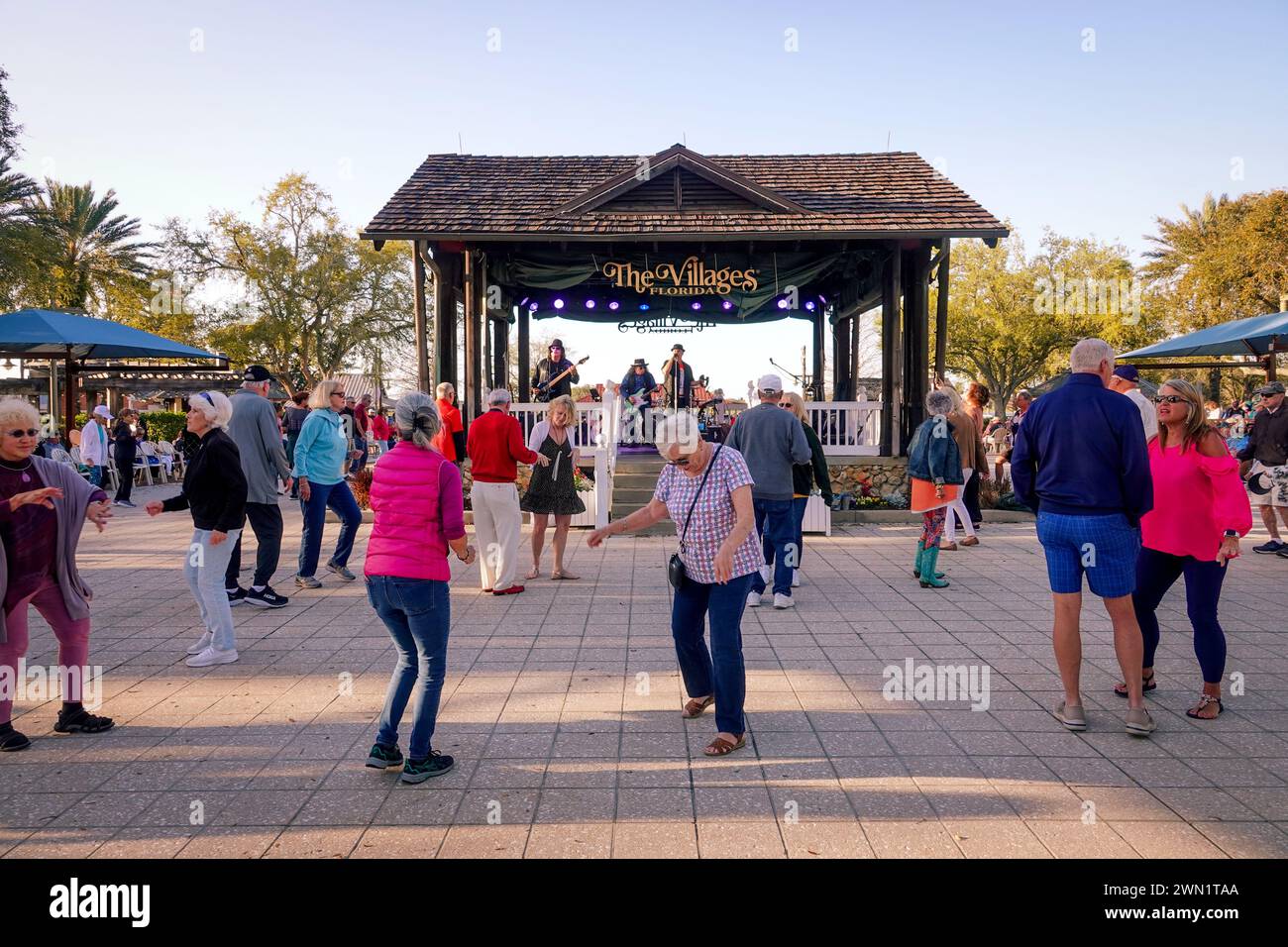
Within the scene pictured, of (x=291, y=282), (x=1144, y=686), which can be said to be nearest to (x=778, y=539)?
(x=1144, y=686)

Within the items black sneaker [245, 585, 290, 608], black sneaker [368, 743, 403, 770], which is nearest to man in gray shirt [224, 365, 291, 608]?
black sneaker [245, 585, 290, 608]

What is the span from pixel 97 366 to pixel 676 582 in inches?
494

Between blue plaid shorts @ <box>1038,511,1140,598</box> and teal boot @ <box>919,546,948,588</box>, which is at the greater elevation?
blue plaid shorts @ <box>1038,511,1140,598</box>

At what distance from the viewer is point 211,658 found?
5773 mm

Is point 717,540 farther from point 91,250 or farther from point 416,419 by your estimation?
point 91,250

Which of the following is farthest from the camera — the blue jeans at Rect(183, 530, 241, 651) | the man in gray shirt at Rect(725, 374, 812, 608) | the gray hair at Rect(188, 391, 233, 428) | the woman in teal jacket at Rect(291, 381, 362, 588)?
the woman in teal jacket at Rect(291, 381, 362, 588)

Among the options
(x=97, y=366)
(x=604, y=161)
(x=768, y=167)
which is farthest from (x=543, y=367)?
(x=97, y=366)

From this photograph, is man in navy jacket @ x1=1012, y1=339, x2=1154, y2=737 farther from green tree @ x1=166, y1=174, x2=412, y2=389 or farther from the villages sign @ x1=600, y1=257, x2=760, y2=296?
green tree @ x1=166, y1=174, x2=412, y2=389

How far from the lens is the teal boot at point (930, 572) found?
8103 mm

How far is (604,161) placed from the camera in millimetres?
17453

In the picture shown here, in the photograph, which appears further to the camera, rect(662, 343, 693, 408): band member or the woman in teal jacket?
rect(662, 343, 693, 408): band member

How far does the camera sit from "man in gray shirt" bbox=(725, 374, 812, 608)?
6.92 m

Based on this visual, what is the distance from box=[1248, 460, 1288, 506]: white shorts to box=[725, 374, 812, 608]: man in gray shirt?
20.9 feet

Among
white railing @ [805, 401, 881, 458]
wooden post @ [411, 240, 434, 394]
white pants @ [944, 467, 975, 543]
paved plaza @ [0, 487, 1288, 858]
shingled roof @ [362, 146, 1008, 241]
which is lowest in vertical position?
paved plaza @ [0, 487, 1288, 858]
